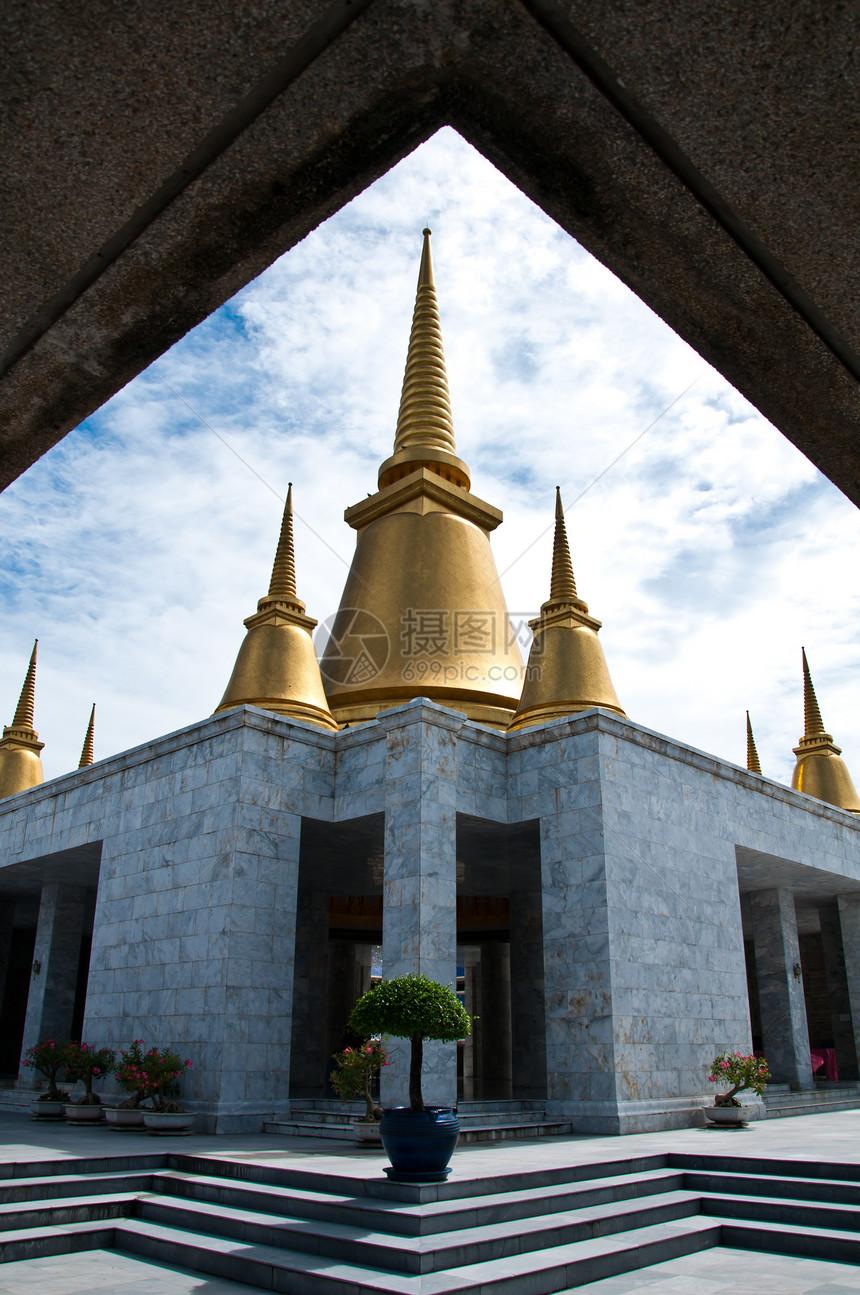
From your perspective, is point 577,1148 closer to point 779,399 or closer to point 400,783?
point 400,783

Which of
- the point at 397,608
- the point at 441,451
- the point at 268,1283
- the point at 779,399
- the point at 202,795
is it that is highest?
the point at 441,451

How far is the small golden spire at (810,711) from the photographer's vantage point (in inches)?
1083

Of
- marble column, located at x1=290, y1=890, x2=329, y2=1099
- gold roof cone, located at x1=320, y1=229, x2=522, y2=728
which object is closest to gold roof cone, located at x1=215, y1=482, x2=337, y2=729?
gold roof cone, located at x1=320, y1=229, x2=522, y2=728

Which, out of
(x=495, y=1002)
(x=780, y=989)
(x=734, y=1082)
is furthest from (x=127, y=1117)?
(x=780, y=989)

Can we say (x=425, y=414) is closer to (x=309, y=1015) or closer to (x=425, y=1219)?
(x=309, y=1015)

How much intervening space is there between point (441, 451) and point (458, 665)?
20.2ft

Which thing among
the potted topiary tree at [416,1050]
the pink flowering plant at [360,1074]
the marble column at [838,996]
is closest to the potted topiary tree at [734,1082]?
the pink flowering plant at [360,1074]

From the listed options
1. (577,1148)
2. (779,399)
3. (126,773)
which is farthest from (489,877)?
(779,399)

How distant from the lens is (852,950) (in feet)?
72.6

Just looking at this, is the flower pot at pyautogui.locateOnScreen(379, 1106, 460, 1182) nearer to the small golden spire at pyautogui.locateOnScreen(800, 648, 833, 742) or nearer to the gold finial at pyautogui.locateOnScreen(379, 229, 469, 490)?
the gold finial at pyautogui.locateOnScreen(379, 229, 469, 490)

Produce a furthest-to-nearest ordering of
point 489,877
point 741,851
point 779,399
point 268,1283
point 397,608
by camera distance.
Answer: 1. point 397,608
2. point 489,877
3. point 741,851
4. point 268,1283
5. point 779,399

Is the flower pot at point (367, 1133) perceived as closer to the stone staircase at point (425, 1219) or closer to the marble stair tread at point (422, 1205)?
the stone staircase at point (425, 1219)

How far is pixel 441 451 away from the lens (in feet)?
74.8

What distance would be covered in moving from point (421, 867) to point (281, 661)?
648cm
